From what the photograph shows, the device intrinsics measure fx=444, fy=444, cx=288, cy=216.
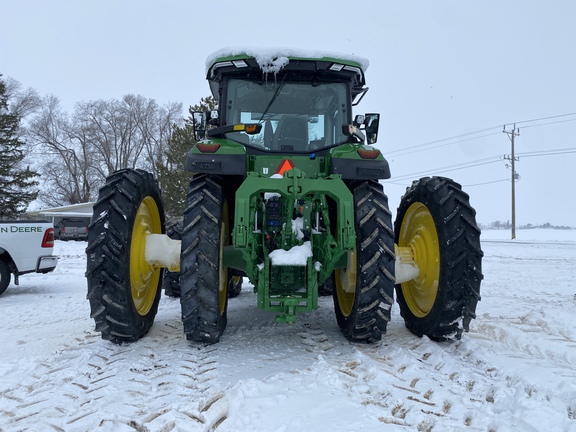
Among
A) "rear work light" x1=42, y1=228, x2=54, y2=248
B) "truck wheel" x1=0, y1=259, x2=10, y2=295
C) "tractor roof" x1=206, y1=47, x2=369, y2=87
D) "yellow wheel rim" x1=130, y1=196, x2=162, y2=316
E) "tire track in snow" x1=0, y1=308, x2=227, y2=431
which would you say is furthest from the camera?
"rear work light" x1=42, y1=228, x2=54, y2=248

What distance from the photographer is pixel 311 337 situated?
409 cm

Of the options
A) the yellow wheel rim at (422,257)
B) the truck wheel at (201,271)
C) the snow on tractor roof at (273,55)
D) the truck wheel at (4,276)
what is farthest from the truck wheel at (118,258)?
the truck wheel at (4,276)

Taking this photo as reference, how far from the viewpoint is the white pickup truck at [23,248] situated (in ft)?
24.8

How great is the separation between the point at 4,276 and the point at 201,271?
582cm

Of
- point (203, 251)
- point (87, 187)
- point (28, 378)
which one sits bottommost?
point (28, 378)

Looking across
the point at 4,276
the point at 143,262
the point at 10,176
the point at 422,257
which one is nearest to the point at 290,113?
the point at 422,257

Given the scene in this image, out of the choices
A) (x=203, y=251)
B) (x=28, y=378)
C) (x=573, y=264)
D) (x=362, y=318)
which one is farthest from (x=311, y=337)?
(x=573, y=264)

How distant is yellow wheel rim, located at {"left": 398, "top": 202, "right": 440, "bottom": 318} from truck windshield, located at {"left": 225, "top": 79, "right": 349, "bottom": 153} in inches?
42.3

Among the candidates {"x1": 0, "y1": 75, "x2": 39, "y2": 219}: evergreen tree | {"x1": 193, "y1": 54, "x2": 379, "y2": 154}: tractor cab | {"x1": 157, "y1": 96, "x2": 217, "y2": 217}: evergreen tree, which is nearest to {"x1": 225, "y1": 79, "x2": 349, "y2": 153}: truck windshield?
{"x1": 193, "y1": 54, "x2": 379, "y2": 154}: tractor cab

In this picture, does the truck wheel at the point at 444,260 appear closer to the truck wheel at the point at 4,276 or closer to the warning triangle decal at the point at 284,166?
the warning triangle decal at the point at 284,166

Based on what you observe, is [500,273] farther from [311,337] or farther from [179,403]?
[179,403]

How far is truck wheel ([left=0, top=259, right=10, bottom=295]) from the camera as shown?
292 inches

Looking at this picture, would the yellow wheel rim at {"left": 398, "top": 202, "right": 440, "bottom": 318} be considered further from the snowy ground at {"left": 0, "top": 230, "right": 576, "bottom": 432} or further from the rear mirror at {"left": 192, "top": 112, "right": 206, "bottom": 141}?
the rear mirror at {"left": 192, "top": 112, "right": 206, "bottom": 141}

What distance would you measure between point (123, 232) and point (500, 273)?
8.92m
